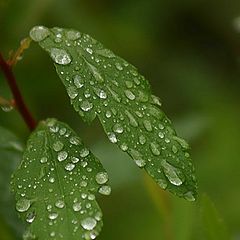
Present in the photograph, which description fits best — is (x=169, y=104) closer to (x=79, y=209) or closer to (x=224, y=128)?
(x=224, y=128)

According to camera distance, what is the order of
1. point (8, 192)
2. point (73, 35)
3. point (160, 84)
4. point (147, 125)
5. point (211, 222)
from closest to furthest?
1. point (147, 125)
2. point (73, 35)
3. point (211, 222)
4. point (8, 192)
5. point (160, 84)

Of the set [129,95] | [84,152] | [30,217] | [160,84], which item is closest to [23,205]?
[30,217]

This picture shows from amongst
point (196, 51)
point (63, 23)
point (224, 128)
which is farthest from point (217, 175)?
point (196, 51)

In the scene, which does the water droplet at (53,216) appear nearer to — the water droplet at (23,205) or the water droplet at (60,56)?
the water droplet at (23,205)

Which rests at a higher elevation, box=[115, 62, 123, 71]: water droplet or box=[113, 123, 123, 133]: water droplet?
box=[115, 62, 123, 71]: water droplet

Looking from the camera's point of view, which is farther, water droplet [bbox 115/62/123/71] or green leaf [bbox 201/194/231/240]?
green leaf [bbox 201/194/231/240]

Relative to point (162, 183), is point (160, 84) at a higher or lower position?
lower

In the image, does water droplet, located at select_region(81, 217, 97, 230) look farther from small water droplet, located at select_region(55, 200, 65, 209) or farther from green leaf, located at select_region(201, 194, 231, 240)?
green leaf, located at select_region(201, 194, 231, 240)

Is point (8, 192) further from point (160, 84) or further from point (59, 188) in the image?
point (160, 84)

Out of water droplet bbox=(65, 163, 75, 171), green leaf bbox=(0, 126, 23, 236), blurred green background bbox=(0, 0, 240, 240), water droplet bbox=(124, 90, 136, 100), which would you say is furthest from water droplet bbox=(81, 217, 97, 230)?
blurred green background bbox=(0, 0, 240, 240)
